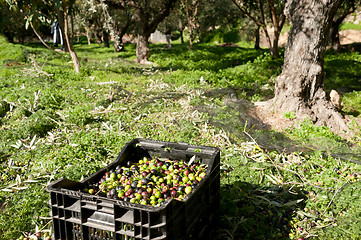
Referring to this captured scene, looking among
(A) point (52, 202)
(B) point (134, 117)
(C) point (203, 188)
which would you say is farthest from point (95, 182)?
(B) point (134, 117)

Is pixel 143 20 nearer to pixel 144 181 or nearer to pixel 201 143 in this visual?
pixel 201 143

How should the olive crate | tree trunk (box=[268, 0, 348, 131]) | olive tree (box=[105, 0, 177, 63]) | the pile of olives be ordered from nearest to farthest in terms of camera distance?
the olive crate → the pile of olives → tree trunk (box=[268, 0, 348, 131]) → olive tree (box=[105, 0, 177, 63])

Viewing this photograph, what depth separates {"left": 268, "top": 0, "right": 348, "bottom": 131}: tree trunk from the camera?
20.1 ft

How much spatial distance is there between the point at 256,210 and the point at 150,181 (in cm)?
145

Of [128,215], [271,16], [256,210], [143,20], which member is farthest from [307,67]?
[143,20]

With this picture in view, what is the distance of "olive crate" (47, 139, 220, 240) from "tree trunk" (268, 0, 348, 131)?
390 centimetres

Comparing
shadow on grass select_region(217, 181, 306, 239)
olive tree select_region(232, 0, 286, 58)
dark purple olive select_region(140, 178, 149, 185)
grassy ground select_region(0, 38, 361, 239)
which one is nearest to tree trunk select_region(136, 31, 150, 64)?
olive tree select_region(232, 0, 286, 58)

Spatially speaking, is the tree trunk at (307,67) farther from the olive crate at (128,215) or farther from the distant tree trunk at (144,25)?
the distant tree trunk at (144,25)

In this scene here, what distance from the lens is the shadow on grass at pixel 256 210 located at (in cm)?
337

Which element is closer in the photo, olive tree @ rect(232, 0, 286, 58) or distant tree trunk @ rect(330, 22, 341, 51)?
olive tree @ rect(232, 0, 286, 58)

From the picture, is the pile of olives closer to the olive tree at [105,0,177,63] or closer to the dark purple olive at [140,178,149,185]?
the dark purple olive at [140,178,149,185]

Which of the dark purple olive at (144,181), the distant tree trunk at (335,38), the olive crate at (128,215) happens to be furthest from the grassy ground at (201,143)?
the distant tree trunk at (335,38)

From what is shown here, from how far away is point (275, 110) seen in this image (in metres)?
6.71

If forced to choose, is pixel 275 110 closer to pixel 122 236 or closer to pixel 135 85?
pixel 135 85
